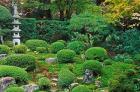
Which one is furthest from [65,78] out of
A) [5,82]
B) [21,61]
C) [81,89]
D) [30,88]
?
[21,61]

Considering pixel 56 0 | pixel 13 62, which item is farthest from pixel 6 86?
pixel 56 0

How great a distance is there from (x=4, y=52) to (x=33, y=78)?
3.63 m

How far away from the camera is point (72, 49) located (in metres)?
23.1

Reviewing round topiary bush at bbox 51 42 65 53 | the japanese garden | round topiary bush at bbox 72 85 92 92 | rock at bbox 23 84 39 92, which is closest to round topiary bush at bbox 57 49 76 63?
the japanese garden

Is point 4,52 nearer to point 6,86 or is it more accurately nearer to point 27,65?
point 27,65

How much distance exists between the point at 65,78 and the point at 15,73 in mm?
1897

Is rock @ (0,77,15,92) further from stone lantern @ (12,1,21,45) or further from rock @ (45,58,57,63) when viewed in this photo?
stone lantern @ (12,1,21,45)

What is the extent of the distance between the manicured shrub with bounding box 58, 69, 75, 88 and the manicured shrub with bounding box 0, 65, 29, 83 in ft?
4.38

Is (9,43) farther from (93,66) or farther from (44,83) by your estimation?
(44,83)

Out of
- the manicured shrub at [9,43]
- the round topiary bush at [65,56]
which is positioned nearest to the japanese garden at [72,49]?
the round topiary bush at [65,56]

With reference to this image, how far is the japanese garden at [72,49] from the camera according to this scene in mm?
17703

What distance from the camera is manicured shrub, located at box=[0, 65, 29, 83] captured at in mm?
17875

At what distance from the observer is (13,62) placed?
63.2ft

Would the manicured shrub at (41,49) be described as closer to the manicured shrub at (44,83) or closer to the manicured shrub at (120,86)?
the manicured shrub at (44,83)
